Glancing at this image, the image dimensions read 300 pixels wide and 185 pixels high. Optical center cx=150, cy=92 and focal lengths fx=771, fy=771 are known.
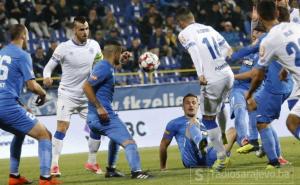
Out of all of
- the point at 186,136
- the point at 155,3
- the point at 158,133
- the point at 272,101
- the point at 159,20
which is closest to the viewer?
the point at 272,101

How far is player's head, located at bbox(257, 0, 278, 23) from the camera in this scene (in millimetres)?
9984

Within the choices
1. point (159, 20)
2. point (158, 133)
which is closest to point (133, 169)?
point (158, 133)

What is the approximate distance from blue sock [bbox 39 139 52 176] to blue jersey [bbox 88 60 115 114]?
916 mm

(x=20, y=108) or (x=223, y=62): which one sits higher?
(x=223, y=62)

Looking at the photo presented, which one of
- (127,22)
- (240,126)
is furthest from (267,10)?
(127,22)

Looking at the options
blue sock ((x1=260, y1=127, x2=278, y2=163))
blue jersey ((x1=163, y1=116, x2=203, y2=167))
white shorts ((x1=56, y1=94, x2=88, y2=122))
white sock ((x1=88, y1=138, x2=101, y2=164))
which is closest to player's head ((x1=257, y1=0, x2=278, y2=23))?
blue sock ((x1=260, y1=127, x2=278, y2=163))

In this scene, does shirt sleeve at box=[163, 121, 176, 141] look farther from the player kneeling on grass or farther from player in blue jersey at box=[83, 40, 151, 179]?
player in blue jersey at box=[83, 40, 151, 179]

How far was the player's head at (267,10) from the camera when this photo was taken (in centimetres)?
998

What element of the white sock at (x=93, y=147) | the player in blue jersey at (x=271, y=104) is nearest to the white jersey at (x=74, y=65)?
the white sock at (x=93, y=147)

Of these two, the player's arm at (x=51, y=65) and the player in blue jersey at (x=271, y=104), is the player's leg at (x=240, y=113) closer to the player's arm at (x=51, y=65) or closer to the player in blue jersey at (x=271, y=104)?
the player in blue jersey at (x=271, y=104)

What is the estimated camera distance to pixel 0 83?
10.5 m

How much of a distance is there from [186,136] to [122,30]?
13.4 metres

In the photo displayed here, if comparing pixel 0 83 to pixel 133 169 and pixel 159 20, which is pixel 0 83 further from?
pixel 159 20

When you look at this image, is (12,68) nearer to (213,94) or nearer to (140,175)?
(140,175)
